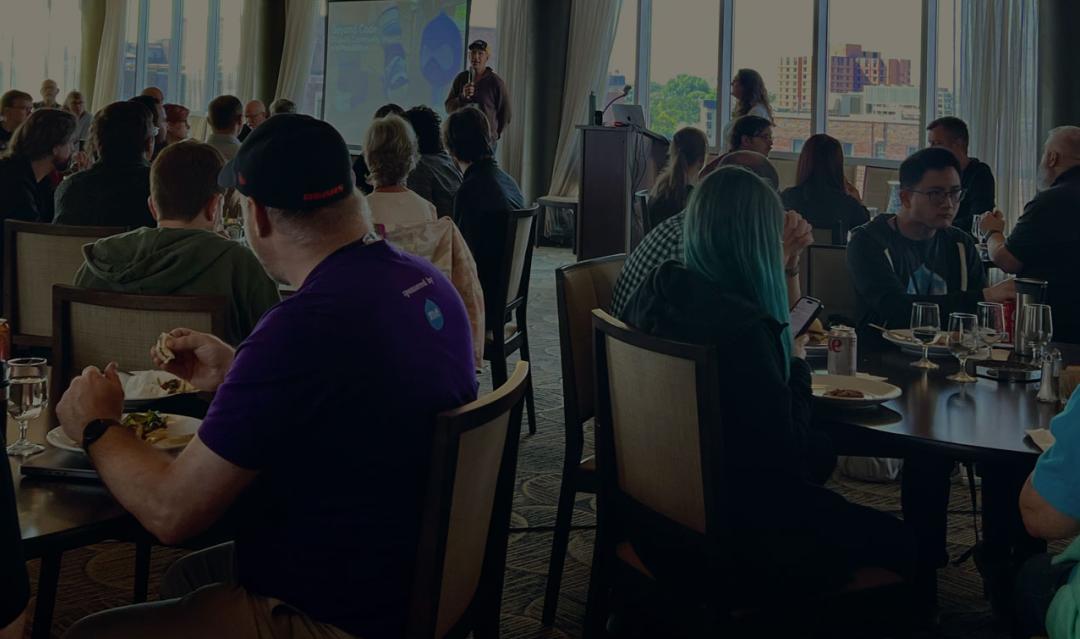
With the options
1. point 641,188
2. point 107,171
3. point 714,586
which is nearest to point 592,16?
point 641,188

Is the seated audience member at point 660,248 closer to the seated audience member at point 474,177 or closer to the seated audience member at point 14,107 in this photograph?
the seated audience member at point 474,177

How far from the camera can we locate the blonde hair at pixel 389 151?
470cm

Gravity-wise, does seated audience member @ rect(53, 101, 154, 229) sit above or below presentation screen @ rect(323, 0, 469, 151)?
below

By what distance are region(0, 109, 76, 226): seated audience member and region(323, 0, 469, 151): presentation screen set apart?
22.4 ft

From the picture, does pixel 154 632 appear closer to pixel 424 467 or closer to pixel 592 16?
pixel 424 467

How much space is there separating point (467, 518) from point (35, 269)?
8.57 feet

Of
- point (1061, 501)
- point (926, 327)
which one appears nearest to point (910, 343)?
point (926, 327)

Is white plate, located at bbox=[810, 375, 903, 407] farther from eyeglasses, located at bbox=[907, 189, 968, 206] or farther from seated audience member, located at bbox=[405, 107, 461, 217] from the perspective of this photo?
seated audience member, located at bbox=[405, 107, 461, 217]

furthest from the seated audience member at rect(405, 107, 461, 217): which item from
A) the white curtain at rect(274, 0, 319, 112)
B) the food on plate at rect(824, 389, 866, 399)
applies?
the white curtain at rect(274, 0, 319, 112)

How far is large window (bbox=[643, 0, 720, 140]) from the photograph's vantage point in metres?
10.9

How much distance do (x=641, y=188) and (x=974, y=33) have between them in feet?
9.26

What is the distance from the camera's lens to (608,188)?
8.66 meters

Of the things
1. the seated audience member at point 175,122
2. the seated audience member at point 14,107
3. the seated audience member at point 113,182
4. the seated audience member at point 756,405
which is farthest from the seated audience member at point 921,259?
the seated audience member at point 14,107

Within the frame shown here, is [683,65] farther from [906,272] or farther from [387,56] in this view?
[906,272]
